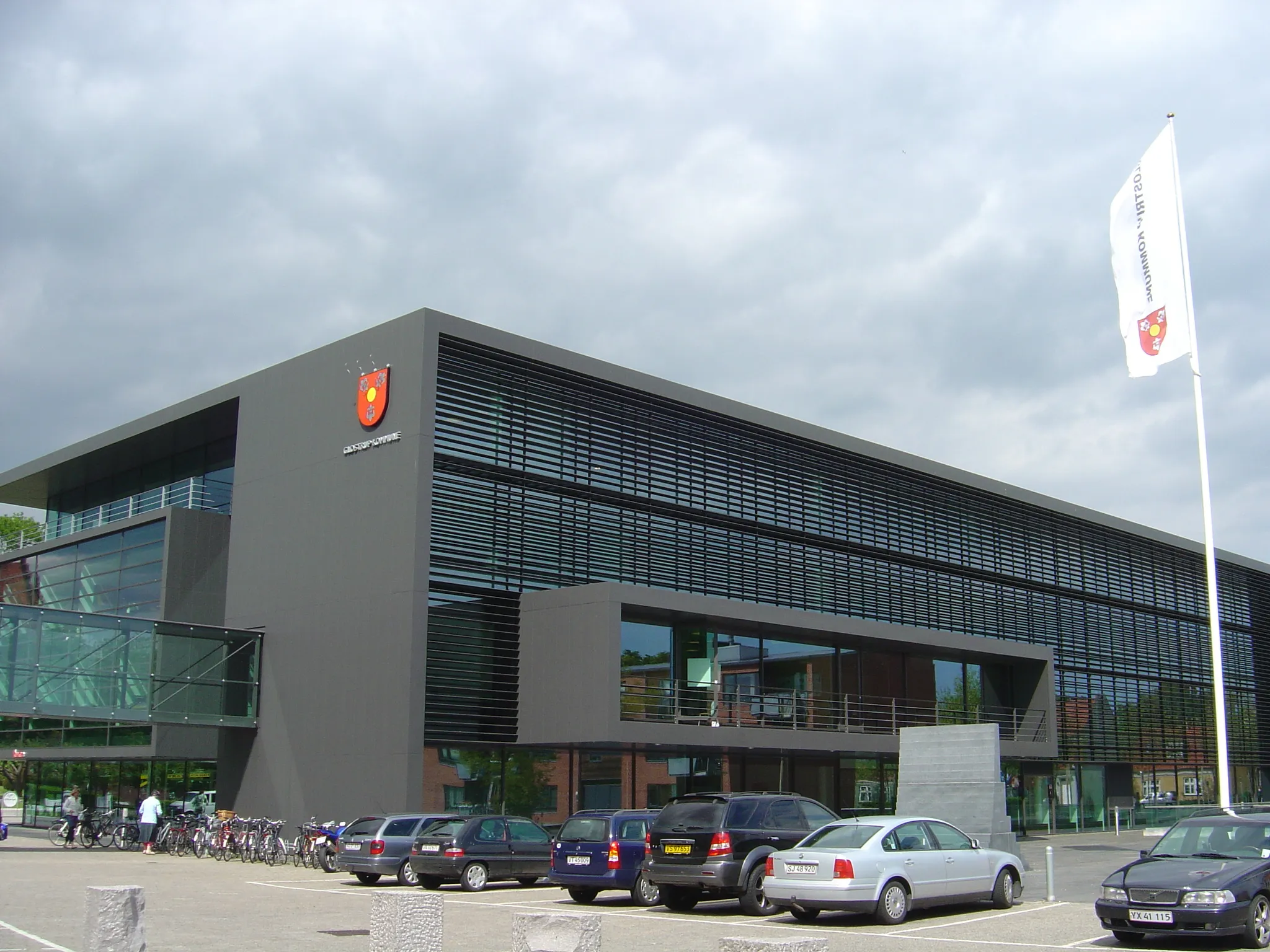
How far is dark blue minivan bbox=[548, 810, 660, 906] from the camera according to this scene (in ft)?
61.4

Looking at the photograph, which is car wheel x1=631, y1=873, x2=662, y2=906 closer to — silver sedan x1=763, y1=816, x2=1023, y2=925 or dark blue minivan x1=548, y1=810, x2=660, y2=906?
dark blue minivan x1=548, y1=810, x2=660, y2=906

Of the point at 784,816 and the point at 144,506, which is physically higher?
the point at 144,506

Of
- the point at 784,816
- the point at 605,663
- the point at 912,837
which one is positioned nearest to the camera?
the point at 912,837

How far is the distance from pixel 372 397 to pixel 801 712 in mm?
13096

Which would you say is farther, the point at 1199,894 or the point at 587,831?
the point at 587,831

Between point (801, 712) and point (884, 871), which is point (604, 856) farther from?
point (801, 712)

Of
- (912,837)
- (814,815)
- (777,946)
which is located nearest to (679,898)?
(814,815)

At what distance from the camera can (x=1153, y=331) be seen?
2125 cm

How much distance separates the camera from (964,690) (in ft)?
123

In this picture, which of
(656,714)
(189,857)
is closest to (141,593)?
(189,857)

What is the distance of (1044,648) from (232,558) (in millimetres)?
23122

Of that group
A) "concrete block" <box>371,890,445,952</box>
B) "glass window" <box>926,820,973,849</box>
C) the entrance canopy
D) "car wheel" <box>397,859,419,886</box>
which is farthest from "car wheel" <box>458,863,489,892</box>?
"concrete block" <box>371,890,445,952</box>

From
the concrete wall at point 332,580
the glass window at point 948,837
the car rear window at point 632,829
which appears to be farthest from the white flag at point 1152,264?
the concrete wall at point 332,580

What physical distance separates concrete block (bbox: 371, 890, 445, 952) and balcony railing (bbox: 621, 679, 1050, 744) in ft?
53.0
